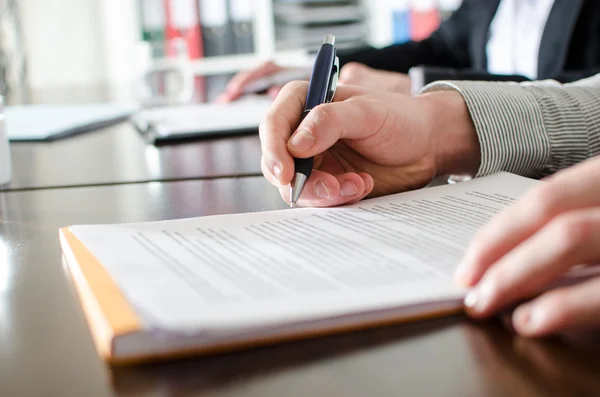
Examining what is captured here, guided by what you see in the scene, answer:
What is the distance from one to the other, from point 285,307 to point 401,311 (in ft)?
0.20

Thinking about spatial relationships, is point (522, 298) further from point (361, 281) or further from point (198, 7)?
point (198, 7)

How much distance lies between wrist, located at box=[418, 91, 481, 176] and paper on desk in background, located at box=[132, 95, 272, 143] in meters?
0.46

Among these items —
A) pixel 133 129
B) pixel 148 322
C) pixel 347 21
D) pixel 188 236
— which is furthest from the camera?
pixel 347 21

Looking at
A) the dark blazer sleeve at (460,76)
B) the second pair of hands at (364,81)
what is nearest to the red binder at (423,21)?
the second pair of hands at (364,81)

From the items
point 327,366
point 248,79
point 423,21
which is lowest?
point 327,366

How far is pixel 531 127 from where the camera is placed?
0.70m

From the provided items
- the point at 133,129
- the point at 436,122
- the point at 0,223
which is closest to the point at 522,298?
the point at 436,122

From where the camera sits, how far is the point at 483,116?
2.27ft

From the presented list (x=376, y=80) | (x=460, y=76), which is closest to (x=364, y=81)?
(x=376, y=80)

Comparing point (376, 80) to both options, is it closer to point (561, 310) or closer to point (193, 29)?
point (561, 310)

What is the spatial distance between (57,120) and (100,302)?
3.54 ft

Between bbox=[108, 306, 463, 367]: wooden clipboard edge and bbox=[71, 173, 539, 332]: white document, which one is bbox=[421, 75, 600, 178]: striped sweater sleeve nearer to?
bbox=[71, 173, 539, 332]: white document

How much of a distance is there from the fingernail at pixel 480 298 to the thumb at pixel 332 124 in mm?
249

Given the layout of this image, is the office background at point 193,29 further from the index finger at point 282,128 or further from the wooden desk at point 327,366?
the wooden desk at point 327,366
